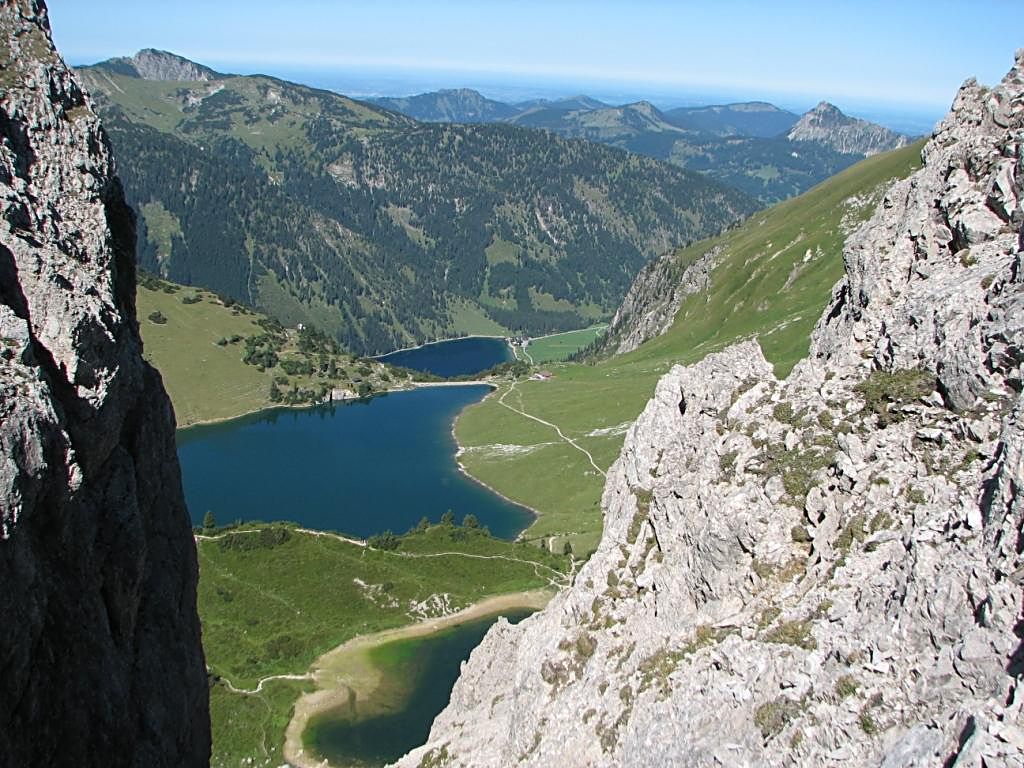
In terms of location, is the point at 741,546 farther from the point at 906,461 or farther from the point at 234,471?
the point at 234,471

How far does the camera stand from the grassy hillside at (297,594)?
7300 centimetres

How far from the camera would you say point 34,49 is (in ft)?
117

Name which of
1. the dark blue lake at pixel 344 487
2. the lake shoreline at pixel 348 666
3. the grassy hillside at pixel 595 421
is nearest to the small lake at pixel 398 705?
the lake shoreline at pixel 348 666

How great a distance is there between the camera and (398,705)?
7594 centimetres

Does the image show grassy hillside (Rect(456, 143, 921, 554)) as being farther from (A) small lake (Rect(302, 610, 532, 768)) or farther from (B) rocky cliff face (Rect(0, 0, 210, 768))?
(B) rocky cliff face (Rect(0, 0, 210, 768))

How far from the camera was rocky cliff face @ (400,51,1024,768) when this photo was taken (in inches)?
757

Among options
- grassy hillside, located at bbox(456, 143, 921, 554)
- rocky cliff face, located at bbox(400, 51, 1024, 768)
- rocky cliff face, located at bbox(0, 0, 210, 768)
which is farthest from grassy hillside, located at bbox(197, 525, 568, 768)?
rocky cliff face, located at bbox(400, 51, 1024, 768)

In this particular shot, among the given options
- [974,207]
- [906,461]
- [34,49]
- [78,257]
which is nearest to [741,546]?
[906,461]

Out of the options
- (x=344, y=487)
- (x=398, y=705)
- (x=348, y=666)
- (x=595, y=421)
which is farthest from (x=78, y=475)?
(x=595, y=421)

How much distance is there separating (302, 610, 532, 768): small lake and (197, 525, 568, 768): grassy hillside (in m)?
3.87

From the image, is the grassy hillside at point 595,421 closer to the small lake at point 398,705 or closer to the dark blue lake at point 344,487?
the dark blue lake at point 344,487

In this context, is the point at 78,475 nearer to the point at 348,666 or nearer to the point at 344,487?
the point at 348,666

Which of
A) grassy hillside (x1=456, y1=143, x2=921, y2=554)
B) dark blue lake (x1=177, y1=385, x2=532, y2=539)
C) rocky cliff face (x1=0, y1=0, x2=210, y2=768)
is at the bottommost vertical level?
dark blue lake (x1=177, y1=385, x2=532, y2=539)

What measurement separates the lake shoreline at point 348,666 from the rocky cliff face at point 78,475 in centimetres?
3304
